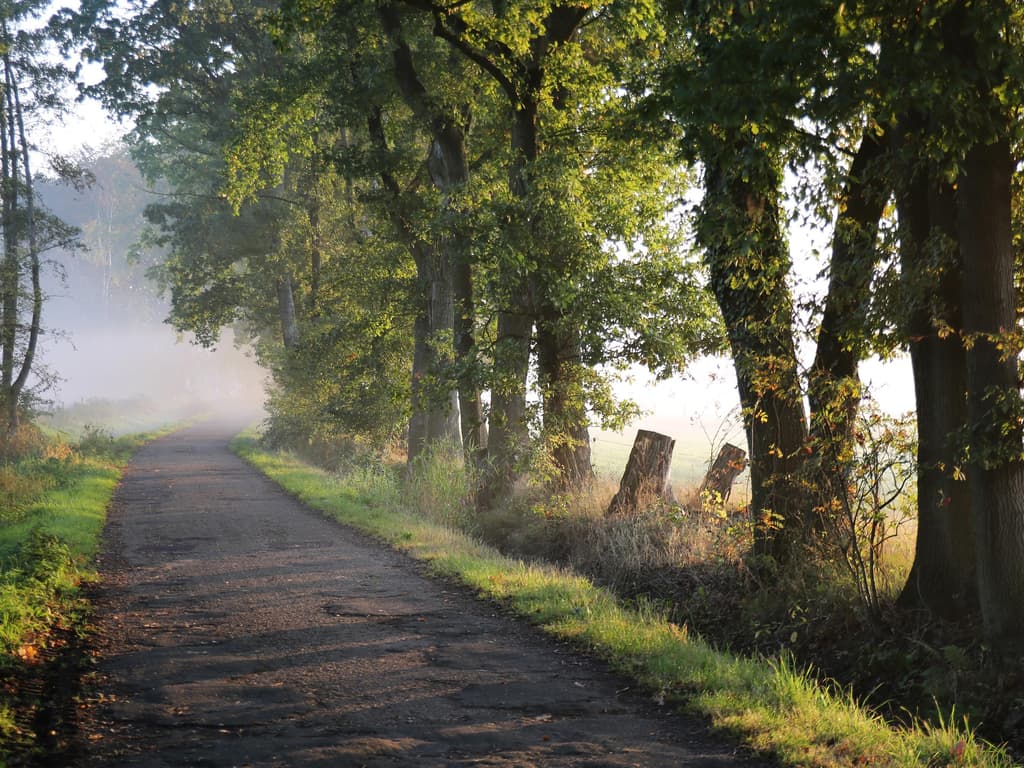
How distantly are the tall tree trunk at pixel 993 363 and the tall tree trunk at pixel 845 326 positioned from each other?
2.68 ft

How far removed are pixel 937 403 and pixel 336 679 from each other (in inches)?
215

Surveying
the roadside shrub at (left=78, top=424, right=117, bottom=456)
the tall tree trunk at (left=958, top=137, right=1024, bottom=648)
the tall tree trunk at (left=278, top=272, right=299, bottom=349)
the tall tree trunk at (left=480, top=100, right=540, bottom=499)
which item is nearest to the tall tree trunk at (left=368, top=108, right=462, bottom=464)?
the tall tree trunk at (left=480, top=100, right=540, bottom=499)

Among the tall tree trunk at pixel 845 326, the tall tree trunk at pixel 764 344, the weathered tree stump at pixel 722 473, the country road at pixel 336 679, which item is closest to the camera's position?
the country road at pixel 336 679

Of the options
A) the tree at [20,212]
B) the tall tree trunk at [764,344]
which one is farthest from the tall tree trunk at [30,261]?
the tall tree trunk at [764,344]

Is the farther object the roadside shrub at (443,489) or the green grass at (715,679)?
the roadside shrub at (443,489)

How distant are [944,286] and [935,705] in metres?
3.41

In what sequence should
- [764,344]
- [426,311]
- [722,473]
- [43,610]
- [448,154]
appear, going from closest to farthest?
1. [43,610]
2. [764,344]
3. [722,473]
4. [448,154]
5. [426,311]

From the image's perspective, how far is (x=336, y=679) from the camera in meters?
6.58

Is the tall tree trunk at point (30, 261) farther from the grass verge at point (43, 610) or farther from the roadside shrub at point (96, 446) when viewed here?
the grass verge at point (43, 610)

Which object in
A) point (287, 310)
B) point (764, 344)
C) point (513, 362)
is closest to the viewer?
point (764, 344)

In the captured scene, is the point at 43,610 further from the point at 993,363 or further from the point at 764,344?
the point at 993,363

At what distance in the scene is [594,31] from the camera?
16359 millimetres

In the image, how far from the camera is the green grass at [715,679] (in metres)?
5.21

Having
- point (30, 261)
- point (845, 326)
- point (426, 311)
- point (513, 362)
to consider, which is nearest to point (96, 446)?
point (30, 261)
